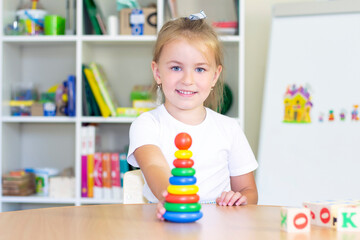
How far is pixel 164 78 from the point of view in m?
1.48

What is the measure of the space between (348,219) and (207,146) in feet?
2.20

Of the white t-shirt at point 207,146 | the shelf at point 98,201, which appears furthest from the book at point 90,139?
the white t-shirt at point 207,146

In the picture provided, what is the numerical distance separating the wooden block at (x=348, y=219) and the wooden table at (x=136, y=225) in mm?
20

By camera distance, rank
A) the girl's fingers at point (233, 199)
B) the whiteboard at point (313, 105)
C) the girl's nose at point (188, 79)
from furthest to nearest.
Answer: the whiteboard at point (313, 105), the girl's nose at point (188, 79), the girl's fingers at point (233, 199)

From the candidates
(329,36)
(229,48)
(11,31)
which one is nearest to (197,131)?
(329,36)

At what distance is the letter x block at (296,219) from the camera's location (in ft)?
2.83

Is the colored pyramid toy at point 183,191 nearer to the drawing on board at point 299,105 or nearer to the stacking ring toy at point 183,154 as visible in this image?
the stacking ring toy at point 183,154

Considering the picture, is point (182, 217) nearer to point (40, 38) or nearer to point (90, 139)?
point (90, 139)

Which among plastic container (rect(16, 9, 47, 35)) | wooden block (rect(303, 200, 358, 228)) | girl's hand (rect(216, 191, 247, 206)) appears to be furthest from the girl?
plastic container (rect(16, 9, 47, 35))

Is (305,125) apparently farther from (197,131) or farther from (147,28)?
(197,131)

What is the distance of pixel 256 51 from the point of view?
3145mm

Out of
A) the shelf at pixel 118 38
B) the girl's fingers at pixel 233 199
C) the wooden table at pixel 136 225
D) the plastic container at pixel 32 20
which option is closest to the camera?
the wooden table at pixel 136 225

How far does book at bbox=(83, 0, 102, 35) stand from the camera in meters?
2.92

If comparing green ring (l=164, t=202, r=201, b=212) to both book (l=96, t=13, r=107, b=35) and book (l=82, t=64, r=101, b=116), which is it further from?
book (l=96, t=13, r=107, b=35)
